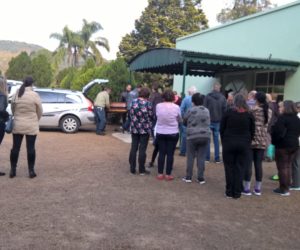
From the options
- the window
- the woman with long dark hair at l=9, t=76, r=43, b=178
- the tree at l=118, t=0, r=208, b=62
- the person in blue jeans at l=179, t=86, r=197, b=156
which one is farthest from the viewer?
the tree at l=118, t=0, r=208, b=62

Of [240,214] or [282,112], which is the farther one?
[282,112]

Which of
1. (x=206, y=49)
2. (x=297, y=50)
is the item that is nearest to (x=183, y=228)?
(x=297, y=50)

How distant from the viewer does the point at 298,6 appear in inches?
502

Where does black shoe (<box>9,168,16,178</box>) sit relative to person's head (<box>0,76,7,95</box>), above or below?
below

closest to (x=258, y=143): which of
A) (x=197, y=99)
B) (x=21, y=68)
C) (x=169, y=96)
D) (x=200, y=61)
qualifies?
(x=197, y=99)

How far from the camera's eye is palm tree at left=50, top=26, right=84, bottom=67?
42844 millimetres

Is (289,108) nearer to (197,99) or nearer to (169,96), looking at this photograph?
(197,99)

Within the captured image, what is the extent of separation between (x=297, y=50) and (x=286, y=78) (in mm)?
984

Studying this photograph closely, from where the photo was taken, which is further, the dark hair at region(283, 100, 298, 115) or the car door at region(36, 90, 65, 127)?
the car door at region(36, 90, 65, 127)

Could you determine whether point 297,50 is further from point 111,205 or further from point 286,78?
point 111,205

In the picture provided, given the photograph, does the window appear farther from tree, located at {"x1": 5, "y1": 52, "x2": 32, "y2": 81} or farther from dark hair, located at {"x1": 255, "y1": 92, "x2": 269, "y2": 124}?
tree, located at {"x1": 5, "y1": 52, "x2": 32, "y2": 81}

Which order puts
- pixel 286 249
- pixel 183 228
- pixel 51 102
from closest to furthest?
pixel 286 249
pixel 183 228
pixel 51 102

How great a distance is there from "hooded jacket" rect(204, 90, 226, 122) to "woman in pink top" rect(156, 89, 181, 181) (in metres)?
2.37

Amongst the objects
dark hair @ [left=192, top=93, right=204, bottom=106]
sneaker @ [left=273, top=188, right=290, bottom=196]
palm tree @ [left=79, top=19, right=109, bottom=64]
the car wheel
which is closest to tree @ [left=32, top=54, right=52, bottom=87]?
palm tree @ [left=79, top=19, right=109, bottom=64]
